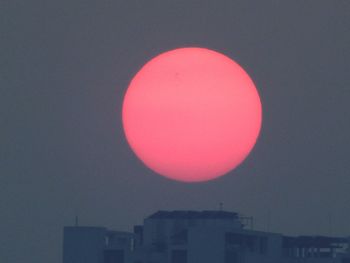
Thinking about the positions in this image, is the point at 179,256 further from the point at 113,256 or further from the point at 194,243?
the point at 113,256

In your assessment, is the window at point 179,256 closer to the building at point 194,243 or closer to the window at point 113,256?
the building at point 194,243

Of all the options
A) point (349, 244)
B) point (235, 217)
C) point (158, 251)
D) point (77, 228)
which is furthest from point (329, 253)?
point (77, 228)

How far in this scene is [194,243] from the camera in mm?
65750

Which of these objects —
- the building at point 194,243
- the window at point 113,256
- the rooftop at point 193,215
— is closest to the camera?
the building at point 194,243

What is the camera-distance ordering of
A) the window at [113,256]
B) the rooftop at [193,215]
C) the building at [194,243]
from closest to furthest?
1. the building at [194,243]
2. the window at [113,256]
3. the rooftop at [193,215]


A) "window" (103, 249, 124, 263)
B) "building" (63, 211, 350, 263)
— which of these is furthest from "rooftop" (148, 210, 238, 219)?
"window" (103, 249, 124, 263)

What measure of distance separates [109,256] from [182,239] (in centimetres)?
487

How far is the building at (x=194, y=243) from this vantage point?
214 feet

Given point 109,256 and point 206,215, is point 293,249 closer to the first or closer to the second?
point 206,215

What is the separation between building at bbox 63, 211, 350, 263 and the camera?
6519cm

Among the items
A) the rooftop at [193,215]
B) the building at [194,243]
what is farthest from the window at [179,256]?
the rooftop at [193,215]

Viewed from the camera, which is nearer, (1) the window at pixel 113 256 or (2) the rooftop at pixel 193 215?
(1) the window at pixel 113 256

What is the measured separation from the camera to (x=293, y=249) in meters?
70.6

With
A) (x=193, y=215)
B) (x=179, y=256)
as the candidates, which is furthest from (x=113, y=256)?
(x=193, y=215)
